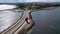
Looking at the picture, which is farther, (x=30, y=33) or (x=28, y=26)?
(x=28, y=26)

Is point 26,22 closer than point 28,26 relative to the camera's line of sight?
No

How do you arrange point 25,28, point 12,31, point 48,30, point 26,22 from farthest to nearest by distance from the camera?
point 26,22
point 25,28
point 48,30
point 12,31

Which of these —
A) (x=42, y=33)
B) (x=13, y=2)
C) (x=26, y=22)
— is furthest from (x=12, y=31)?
(x=13, y=2)

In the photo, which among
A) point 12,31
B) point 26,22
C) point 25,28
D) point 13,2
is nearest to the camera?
point 12,31

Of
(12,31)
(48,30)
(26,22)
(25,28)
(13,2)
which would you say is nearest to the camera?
(12,31)

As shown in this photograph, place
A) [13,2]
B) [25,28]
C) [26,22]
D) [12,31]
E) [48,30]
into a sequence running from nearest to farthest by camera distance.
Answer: [12,31] → [48,30] → [25,28] → [26,22] → [13,2]

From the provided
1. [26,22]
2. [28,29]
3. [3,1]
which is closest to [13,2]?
[3,1]

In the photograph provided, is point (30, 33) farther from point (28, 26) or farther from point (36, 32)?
point (28, 26)

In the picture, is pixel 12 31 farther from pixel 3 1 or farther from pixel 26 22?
pixel 3 1
